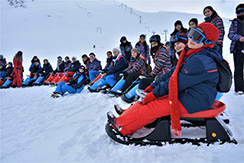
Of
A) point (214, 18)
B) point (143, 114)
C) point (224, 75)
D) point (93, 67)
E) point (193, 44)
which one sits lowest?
point (143, 114)

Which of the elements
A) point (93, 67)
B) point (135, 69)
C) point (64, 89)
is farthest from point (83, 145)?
point (93, 67)

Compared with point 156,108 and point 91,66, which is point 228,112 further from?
point 91,66

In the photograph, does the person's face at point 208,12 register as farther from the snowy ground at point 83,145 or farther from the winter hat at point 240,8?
the snowy ground at point 83,145

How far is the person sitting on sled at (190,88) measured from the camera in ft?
5.84

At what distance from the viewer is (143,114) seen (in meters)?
1.90

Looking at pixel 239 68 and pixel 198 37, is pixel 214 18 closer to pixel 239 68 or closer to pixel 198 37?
pixel 239 68

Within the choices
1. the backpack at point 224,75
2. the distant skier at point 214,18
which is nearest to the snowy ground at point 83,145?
the backpack at point 224,75

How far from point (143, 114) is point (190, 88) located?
0.59m

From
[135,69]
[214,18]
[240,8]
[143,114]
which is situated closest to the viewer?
[143,114]

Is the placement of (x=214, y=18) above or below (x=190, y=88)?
above

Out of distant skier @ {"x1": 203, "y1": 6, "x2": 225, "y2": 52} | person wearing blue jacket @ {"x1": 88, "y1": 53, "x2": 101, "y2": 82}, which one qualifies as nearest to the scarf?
distant skier @ {"x1": 203, "y1": 6, "x2": 225, "y2": 52}

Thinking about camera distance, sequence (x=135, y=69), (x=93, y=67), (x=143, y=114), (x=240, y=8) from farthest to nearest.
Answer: (x=93, y=67)
(x=135, y=69)
(x=240, y=8)
(x=143, y=114)

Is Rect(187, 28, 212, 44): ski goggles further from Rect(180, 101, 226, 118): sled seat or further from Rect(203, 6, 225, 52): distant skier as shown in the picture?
Rect(203, 6, 225, 52): distant skier

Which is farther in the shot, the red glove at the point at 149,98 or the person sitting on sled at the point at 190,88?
the red glove at the point at 149,98
